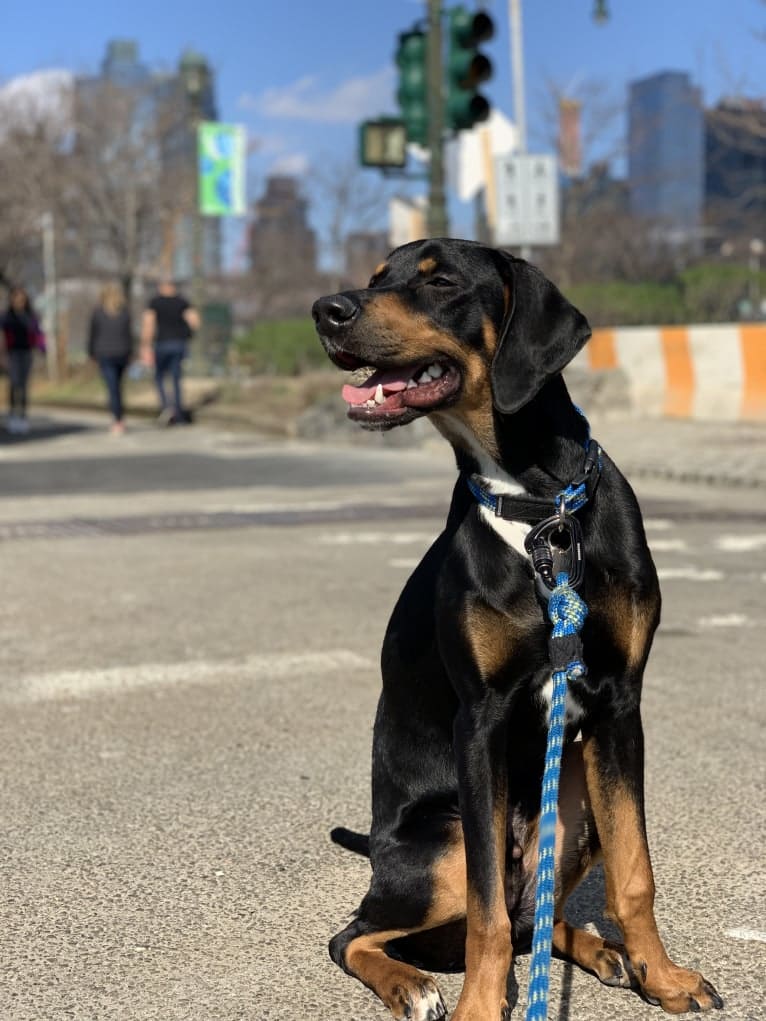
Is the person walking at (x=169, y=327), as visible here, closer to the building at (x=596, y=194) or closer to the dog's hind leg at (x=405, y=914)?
the dog's hind leg at (x=405, y=914)

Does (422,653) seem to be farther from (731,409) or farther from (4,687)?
(731,409)

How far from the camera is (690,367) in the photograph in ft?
54.2

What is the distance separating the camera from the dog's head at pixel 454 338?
2785 millimetres

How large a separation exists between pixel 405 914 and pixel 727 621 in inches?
162

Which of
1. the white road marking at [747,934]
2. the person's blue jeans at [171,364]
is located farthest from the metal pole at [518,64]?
the white road marking at [747,934]

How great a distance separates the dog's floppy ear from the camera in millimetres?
2750

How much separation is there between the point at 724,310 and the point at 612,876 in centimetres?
2190

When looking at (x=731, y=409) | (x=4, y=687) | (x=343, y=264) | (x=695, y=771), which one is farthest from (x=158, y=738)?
(x=343, y=264)

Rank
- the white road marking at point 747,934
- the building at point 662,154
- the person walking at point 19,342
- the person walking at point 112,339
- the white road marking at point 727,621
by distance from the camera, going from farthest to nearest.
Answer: the building at point 662,154, the person walking at point 19,342, the person walking at point 112,339, the white road marking at point 727,621, the white road marking at point 747,934

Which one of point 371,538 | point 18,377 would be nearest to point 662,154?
point 18,377

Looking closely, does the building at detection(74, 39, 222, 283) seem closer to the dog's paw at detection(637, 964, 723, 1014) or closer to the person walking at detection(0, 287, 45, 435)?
the person walking at detection(0, 287, 45, 435)

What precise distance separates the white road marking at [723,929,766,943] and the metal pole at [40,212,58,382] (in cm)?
4040

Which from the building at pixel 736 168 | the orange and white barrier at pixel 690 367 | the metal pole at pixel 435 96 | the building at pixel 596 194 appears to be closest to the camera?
the metal pole at pixel 435 96

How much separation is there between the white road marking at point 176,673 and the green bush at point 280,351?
877 inches
